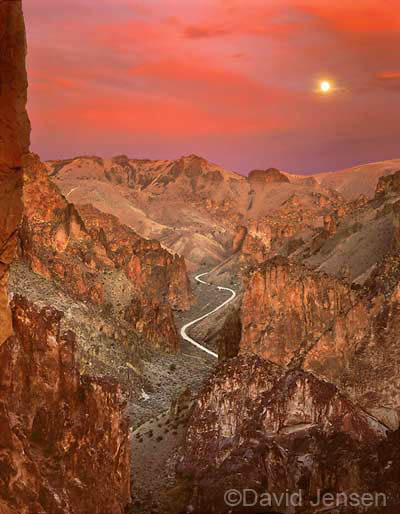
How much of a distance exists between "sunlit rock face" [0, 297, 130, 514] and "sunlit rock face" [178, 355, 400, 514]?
3.83 metres

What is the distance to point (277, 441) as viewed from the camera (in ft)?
80.1

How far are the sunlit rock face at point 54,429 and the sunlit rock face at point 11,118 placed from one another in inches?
273

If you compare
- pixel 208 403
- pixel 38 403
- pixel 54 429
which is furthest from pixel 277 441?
pixel 38 403

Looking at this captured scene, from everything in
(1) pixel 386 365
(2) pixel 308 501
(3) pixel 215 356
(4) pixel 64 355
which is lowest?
(3) pixel 215 356

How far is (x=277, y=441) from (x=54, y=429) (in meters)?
9.34

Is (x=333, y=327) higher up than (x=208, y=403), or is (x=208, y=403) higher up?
(x=333, y=327)

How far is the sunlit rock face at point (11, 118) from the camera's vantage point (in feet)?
38.4

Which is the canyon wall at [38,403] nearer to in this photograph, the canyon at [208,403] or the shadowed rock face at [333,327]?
the canyon at [208,403]

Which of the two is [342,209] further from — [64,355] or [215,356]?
[64,355]

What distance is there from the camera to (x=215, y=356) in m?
71.2

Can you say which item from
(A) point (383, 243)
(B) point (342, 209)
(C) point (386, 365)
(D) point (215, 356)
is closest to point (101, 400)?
(C) point (386, 365)

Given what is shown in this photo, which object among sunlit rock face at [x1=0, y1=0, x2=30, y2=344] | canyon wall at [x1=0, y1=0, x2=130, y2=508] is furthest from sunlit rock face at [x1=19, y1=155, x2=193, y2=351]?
sunlit rock face at [x1=0, y1=0, x2=30, y2=344]

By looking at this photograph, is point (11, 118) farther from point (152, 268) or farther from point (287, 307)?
point (152, 268)

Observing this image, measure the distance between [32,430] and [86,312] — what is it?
41054mm
